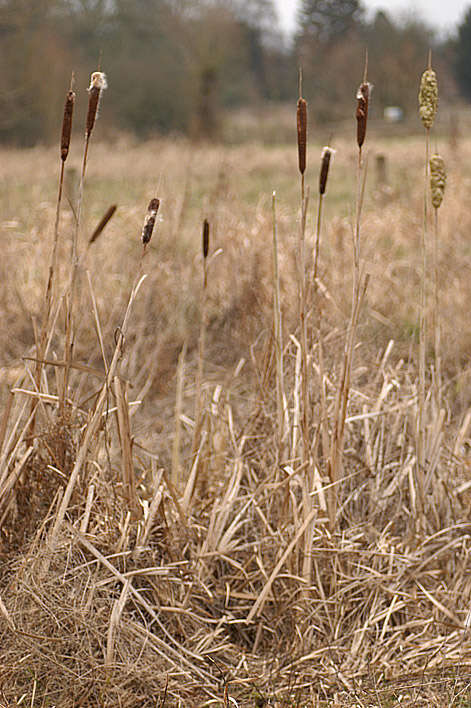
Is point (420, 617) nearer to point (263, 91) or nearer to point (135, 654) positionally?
point (135, 654)

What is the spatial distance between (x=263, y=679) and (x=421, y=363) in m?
0.83

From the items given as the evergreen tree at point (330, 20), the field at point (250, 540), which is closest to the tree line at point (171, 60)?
the evergreen tree at point (330, 20)

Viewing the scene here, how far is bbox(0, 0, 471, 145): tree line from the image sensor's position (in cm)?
1630

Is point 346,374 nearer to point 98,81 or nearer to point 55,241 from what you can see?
point 55,241

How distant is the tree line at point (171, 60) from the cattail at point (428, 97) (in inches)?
465

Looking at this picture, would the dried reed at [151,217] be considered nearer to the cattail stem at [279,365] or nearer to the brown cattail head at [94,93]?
the brown cattail head at [94,93]

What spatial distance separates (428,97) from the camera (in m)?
1.69

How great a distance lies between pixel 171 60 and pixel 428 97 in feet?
68.0

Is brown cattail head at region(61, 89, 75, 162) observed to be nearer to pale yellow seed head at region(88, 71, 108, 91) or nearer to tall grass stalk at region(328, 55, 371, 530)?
pale yellow seed head at region(88, 71, 108, 91)

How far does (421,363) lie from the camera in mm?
1865

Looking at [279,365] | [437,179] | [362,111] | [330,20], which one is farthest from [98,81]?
[330,20]

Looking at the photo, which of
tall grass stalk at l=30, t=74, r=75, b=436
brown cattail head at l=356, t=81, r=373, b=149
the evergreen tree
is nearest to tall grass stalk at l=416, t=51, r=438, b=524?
brown cattail head at l=356, t=81, r=373, b=149

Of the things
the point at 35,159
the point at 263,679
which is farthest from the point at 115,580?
the point at 35,159

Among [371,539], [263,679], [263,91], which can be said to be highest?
[263,91]
